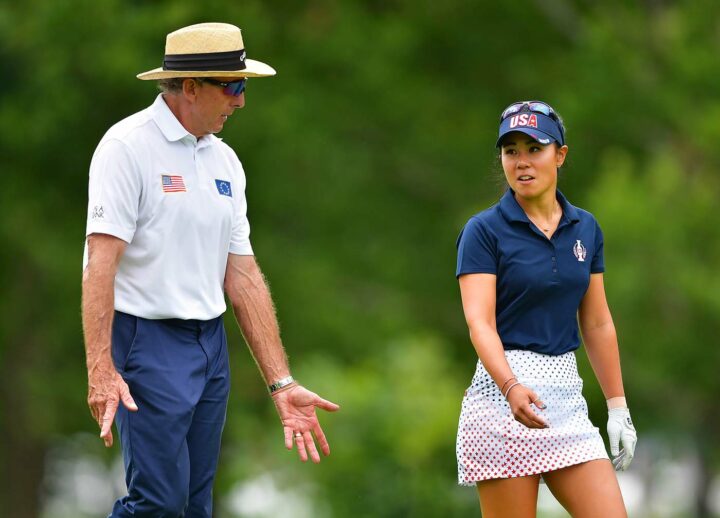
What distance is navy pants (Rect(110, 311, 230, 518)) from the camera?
5391 millimetres

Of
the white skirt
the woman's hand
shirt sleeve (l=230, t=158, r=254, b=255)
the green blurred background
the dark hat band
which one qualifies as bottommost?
the green blurred background

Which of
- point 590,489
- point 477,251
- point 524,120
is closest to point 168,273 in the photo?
point 477,251

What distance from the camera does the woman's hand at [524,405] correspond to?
194 inches

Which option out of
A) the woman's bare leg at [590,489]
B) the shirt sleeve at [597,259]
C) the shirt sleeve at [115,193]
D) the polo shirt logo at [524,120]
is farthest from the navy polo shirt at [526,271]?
the shirt sleeve at [115,193]

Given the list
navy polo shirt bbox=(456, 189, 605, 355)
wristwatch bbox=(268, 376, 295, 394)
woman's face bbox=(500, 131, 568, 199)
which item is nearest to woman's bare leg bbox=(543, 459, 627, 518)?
navy polo shirt bbox=(456, 189, 605, 355)

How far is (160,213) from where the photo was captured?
213 inches

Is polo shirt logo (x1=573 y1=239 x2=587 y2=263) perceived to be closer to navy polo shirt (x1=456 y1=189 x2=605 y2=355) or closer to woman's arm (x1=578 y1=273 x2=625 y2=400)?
navy polo shirt (x1=456 y1=189 x2=605 y2=355)

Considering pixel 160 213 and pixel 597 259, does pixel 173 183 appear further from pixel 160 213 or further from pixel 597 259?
pixel 597 259

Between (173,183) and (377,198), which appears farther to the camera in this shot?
(377,198)

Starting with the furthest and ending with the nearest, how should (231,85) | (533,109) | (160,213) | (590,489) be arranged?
1. (231,85)
2. (160,213)
3. (533,109)
4. (590,489)

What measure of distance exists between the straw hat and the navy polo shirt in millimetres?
1008

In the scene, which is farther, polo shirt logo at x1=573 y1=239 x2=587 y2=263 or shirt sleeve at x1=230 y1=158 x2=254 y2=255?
shirt sleeve at x1=230 y1=158 x2=254 y2=255

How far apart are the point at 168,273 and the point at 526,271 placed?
1292 millimetres

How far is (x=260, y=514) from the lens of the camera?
68.3ft
